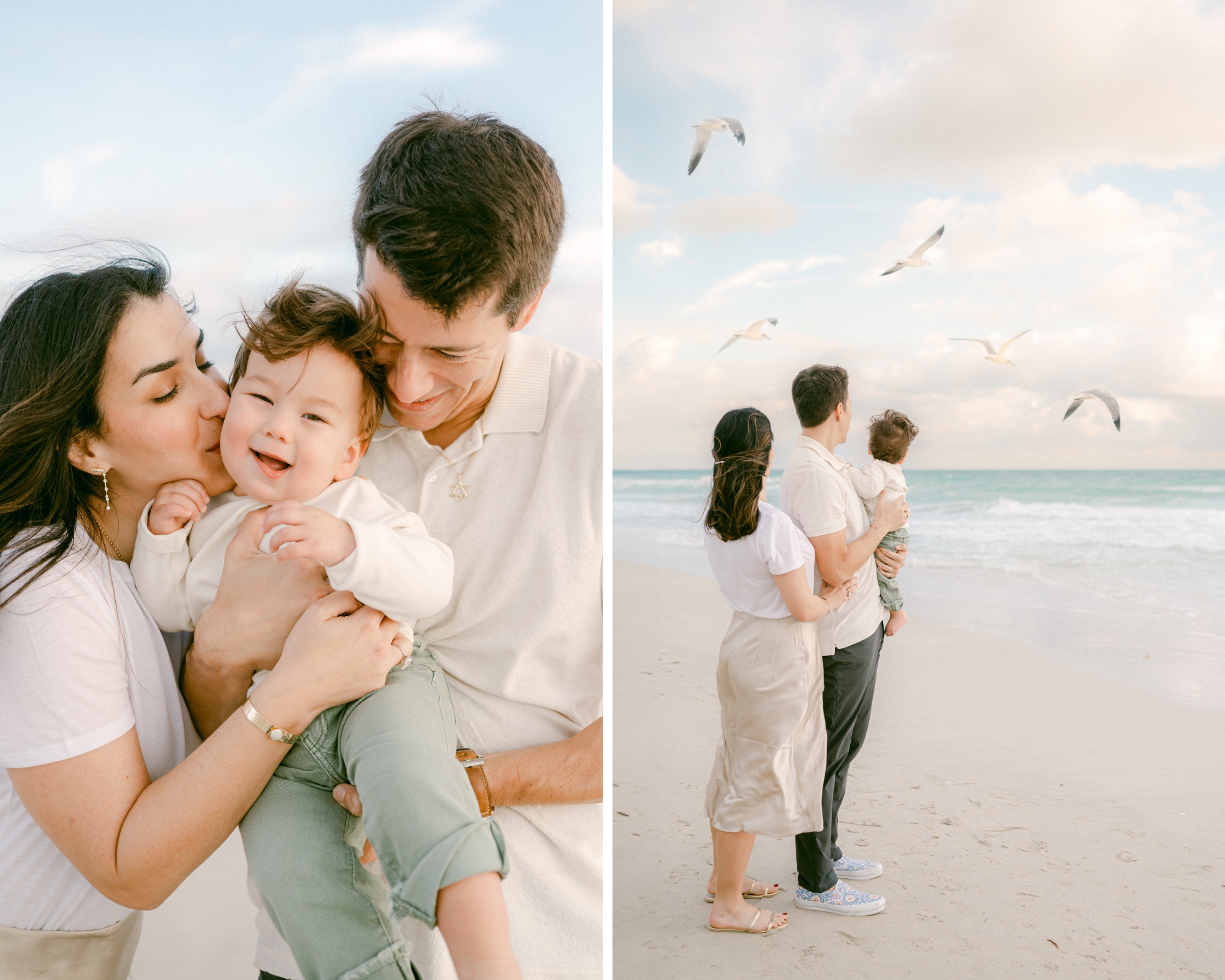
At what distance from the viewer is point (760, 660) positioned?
2383mm

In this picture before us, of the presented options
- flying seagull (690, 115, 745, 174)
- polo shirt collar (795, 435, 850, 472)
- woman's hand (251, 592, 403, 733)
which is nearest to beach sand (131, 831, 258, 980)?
woman's hand (251, 592, 403, 733)

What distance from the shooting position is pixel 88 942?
1.30 m

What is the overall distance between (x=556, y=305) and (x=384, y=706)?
1160 millimetres

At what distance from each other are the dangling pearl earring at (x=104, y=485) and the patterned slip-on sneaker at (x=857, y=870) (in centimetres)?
226

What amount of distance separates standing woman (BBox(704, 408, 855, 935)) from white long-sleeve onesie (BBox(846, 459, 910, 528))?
0.23 meters

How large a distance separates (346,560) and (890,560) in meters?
1.72

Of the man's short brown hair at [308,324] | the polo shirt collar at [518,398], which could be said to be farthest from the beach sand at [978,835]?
the man's short brown hair at [308,324]

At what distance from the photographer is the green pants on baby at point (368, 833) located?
105 cm

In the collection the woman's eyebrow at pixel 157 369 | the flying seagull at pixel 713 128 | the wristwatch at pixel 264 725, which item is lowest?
the wristwatch at pixel 264 725

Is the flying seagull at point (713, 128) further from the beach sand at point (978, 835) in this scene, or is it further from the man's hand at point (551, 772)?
the man's hand at point (551, 772)

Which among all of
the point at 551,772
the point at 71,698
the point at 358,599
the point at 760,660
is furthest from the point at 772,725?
the point at 71,698

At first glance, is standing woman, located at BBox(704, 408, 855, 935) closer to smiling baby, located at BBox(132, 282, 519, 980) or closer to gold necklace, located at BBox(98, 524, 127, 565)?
smiling baby, located at BBox(132, 282, 519, 980)

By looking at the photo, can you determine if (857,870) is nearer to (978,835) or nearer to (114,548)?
(978,835)

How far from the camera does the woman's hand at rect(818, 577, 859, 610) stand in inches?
92.9
